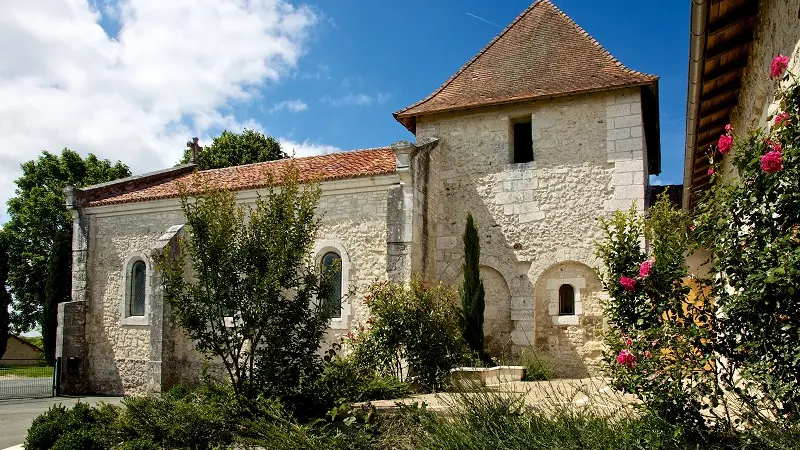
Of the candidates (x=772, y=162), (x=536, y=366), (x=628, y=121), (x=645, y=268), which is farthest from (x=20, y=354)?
(x=772, y=162)

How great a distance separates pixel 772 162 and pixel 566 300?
881cm

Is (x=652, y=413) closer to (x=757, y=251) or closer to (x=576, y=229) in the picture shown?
(x=757, y=251)

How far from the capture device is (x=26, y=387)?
53.6 ft

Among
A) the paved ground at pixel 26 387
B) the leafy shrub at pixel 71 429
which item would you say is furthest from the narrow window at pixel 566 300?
the paved ground at pixel 26 387

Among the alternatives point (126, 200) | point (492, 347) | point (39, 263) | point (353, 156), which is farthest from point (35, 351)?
point (492, 347)

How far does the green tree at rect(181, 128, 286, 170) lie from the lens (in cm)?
2764

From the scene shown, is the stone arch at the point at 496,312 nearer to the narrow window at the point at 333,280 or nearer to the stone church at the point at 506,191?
the stone church at the point at 506,191

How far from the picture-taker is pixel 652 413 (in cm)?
449

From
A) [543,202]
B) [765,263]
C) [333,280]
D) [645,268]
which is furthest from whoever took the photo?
[543,202]

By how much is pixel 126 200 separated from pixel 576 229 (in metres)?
10.9

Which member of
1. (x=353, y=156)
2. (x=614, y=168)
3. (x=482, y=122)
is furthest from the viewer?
(x=353, y=156)

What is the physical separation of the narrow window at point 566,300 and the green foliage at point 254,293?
237 inches

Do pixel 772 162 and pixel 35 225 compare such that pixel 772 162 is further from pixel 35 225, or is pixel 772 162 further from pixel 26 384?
pixel 35 225

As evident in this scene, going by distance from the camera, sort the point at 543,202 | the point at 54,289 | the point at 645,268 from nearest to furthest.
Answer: the point at 645,268
the point at 543,202
the point at 54,289
